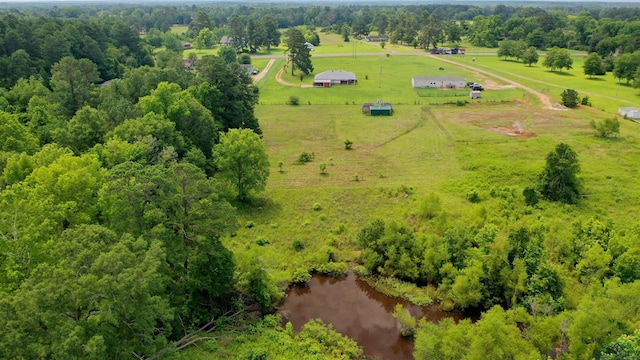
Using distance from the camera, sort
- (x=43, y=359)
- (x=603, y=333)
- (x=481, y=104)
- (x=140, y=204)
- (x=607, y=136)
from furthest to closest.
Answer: (x=481, y=104) → (x=607, y=136) → (x=140, y=204) → (x=603, y=333) → (x=43, y=359)

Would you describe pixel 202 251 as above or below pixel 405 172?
above

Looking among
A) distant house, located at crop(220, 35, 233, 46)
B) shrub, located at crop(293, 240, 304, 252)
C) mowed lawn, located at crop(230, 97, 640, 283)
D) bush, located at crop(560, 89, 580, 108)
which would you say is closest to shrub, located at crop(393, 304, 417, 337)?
mowed lawn, located at crop(230, 97, 640, 283)

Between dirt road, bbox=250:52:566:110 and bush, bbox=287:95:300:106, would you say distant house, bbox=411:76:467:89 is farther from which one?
bush, bbox=287:95:300:106

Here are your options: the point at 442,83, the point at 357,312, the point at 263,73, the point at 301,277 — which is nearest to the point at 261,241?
the point at 301,277

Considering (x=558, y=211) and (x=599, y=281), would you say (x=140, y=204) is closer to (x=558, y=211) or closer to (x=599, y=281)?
(x=599, y=281)

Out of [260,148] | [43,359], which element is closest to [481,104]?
[260,148]

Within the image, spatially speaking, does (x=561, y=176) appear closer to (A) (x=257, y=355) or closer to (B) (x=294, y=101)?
(A) (x=257, y=355)

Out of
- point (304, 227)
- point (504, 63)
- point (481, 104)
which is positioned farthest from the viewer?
point (504, 63)
